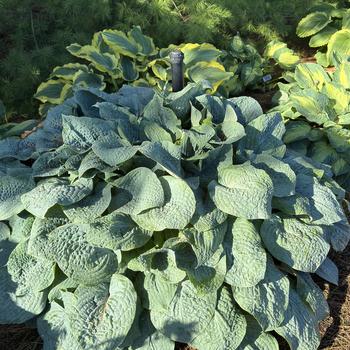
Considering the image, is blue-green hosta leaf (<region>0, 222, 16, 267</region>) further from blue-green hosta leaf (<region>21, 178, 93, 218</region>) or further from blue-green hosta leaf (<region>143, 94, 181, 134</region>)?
blue-green hosta leaf (<region>143, 94, 181, 134</region>)

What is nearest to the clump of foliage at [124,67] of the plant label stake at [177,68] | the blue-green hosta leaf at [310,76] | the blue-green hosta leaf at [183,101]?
the blue-green hosta leaf at [310,76]

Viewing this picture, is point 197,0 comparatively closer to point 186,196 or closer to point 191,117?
point 191,117

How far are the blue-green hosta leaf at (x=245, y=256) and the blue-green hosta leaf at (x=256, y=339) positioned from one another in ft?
0.78

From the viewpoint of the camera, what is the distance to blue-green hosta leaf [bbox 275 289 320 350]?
184 cm

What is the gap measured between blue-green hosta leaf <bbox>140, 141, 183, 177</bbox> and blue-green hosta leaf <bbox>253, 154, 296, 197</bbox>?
0.36 m

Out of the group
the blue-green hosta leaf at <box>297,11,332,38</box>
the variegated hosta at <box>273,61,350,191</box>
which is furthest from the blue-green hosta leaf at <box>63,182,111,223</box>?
the blue-green hosta leaf at <box>297,11,332,38</box>

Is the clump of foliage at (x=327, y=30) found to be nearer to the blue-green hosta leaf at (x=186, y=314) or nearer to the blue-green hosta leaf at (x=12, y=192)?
the blue-green hosta leaf at (x=186, y=314)

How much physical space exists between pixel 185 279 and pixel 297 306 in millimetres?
504

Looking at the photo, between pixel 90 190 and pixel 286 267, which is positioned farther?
pixel 286 267

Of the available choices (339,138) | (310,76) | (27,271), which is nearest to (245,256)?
(27,271)

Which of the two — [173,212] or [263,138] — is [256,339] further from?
[263,138]

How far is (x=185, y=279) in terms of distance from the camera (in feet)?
5.91

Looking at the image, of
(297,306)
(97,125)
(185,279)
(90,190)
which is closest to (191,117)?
(97,125)

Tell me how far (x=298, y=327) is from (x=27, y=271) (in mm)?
1121
